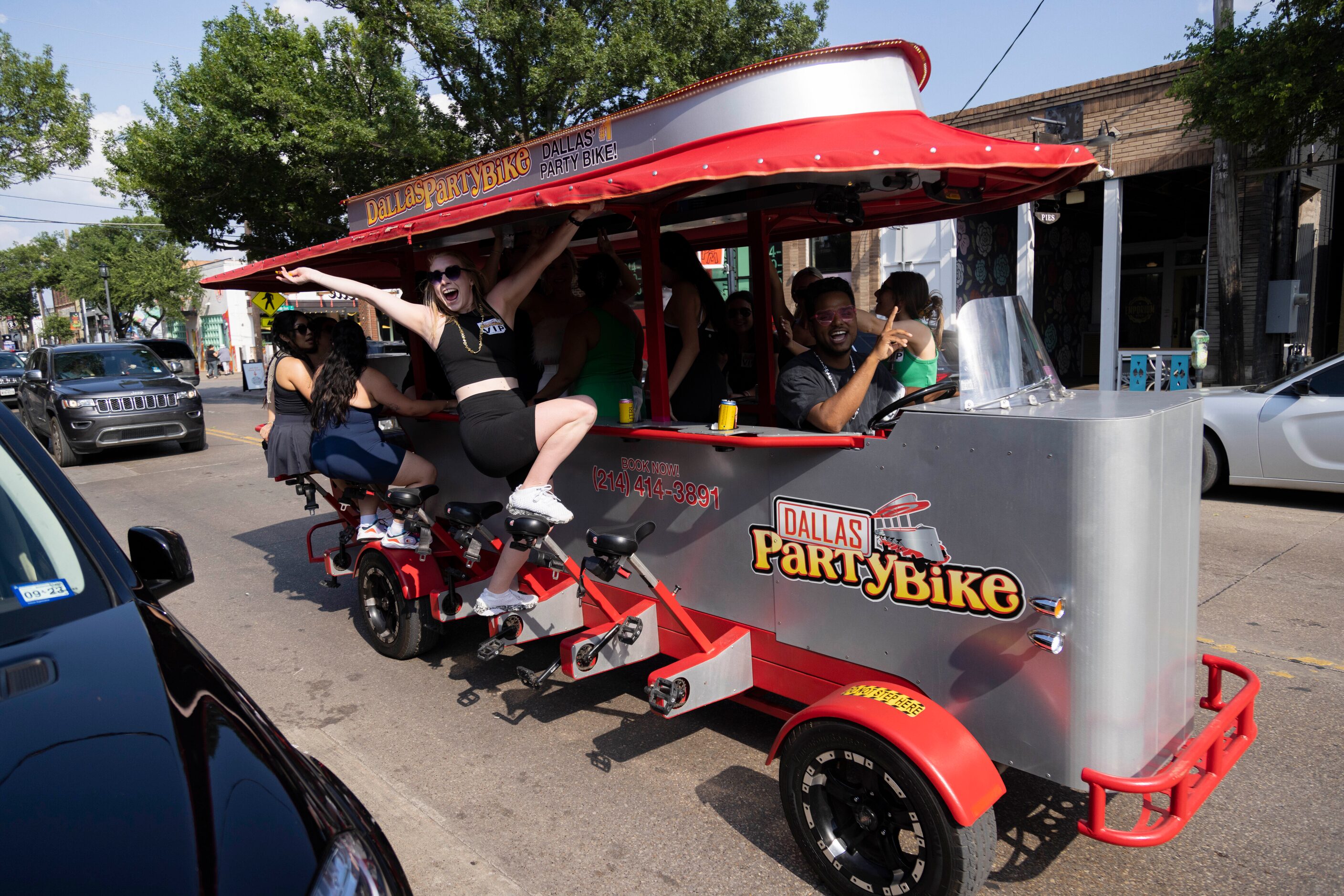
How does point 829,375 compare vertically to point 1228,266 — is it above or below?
below

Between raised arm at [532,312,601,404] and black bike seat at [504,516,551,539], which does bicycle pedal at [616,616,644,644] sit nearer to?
black bike seat at [504,516,551,539]

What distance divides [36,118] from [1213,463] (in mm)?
31008

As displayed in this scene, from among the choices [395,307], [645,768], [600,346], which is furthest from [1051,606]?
[395,307]

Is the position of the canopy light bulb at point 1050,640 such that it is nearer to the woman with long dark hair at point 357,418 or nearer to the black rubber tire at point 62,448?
the woman with long dark hair at point 357,418

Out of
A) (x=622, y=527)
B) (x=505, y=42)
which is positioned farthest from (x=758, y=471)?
(x=505, y=42)

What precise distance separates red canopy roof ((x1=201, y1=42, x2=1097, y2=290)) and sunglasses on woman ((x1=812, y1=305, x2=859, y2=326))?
1.71 feet

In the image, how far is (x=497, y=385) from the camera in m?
3.92

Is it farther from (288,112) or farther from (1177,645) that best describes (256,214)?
(1177,645)

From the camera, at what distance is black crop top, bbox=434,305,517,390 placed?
3883mm

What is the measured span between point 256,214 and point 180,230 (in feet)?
6.98

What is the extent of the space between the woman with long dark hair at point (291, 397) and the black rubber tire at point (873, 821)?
392 cm

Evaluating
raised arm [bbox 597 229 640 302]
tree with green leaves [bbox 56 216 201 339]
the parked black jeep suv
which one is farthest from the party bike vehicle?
tree with green leaves [bbox 56 216 201 339]

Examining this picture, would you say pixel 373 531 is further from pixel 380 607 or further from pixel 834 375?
pixel 834 375

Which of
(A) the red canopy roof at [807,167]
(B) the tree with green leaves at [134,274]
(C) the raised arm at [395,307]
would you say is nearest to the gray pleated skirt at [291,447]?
(C) the raised arm at [395,307]
